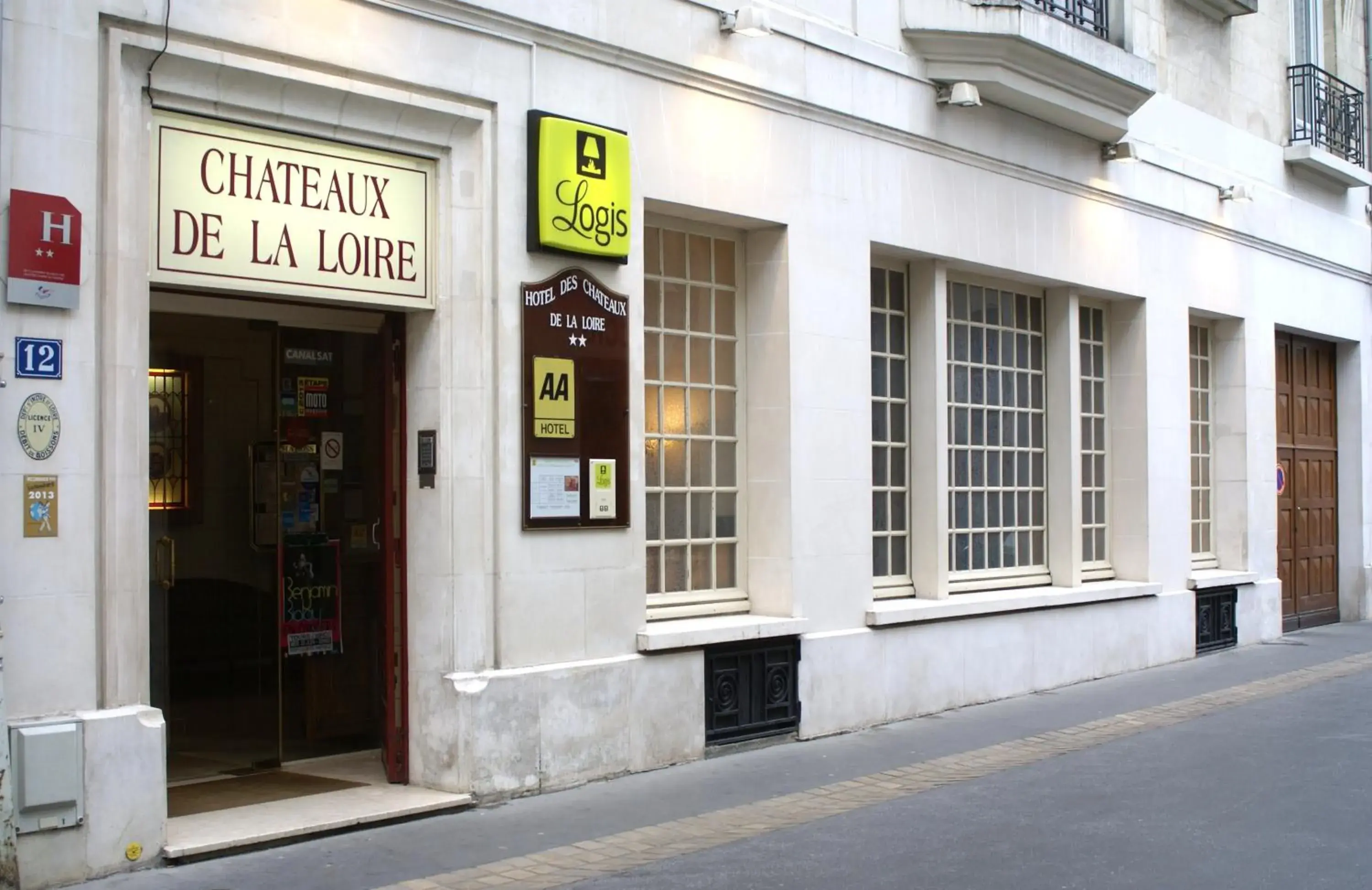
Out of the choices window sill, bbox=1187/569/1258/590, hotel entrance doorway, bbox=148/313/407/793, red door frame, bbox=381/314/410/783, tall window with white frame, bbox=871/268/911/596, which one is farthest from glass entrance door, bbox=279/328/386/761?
window sill, bbox=1187/569/1258/590

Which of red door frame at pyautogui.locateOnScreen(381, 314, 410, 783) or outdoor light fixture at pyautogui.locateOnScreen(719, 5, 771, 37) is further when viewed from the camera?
outdoor light fixture at pyautogui.locateOnScreen(719, 5, 771, 37)

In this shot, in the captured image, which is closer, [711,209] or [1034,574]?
[711,209]

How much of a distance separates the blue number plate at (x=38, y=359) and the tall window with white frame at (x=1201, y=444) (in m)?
13.3

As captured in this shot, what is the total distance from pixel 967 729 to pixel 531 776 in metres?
4.01

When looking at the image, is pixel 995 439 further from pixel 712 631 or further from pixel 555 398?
pixel 555 398

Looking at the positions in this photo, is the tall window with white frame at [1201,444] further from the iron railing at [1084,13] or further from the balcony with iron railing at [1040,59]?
the iron railing at [1084,13]

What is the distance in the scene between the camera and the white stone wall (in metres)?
6.74

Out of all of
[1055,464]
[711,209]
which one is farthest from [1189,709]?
[711,209]

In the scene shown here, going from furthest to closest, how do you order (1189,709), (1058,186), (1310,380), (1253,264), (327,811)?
(1310,380)
(1253,264)
(1058,186)
(1189,709)
(327,811)

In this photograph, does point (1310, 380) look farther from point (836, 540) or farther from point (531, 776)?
point (531, 776)

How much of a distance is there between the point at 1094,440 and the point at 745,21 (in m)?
6.95

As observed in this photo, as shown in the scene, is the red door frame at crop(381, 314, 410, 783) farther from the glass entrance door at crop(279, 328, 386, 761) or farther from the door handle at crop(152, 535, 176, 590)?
the door handle at crop(152, 535, 176, 590)

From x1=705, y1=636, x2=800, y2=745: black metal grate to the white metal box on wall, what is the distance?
436 cm

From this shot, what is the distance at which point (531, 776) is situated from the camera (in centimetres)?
854
